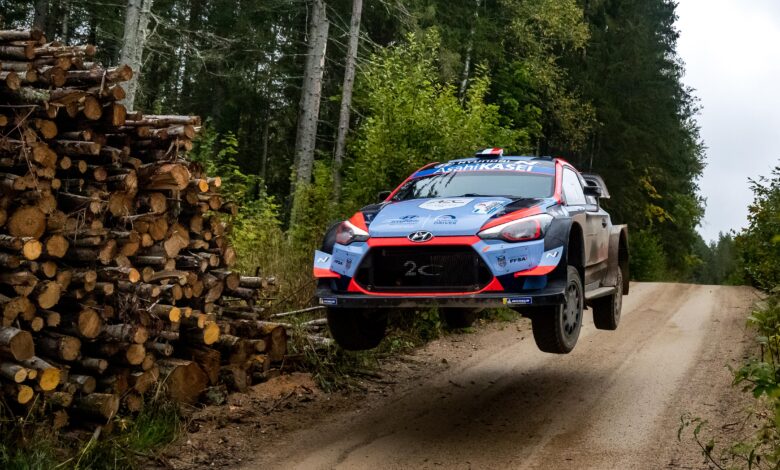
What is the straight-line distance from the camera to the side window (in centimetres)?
793

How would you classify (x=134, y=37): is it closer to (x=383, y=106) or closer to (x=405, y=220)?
(x=383, y=106)

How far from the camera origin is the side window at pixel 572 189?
793 cm

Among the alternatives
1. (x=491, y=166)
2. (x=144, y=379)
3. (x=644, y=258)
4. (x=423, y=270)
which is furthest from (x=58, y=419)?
(x=644, y=258)

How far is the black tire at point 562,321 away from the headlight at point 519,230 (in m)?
0.49

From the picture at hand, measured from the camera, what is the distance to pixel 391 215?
688 centimetres

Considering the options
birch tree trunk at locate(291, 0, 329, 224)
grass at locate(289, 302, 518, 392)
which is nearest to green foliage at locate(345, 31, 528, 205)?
grass at locate(289, 302, 518, 392)

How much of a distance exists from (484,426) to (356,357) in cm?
244

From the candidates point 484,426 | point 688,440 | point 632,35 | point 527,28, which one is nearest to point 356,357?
point 484,426

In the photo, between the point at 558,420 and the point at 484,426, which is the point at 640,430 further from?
the point at 484,426

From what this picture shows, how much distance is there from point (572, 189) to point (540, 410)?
2.37 metres

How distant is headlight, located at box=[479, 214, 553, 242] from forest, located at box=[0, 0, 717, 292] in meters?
4.37

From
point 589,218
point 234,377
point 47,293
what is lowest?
point 234,377

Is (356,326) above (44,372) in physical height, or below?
above

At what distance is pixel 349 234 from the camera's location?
677 cm
